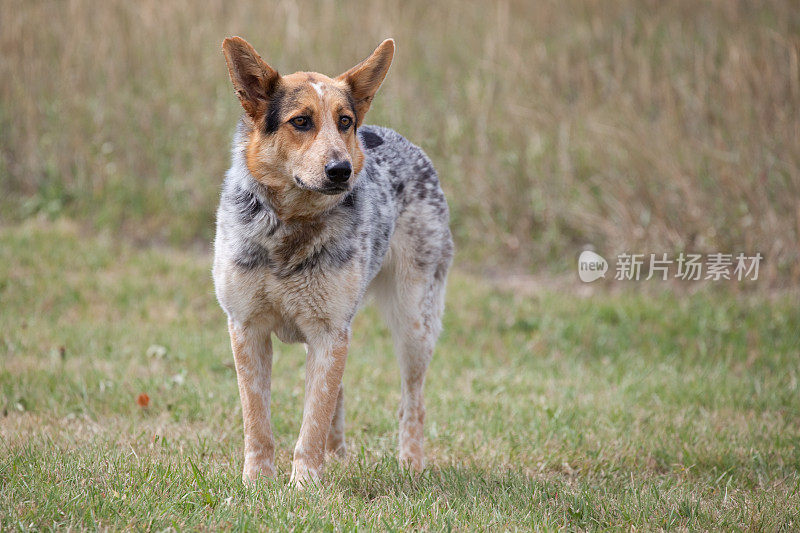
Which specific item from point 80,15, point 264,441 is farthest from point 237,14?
point 264,441

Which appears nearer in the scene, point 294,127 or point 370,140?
point 294,127

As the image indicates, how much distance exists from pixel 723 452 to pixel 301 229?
3.13 m

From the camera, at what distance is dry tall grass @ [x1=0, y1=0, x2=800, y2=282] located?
8859 mm

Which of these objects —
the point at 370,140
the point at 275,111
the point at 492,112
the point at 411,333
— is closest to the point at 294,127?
the point at 275,111

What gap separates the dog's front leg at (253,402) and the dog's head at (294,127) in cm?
76

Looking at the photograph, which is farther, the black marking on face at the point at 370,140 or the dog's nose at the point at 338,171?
the black marking on face at the point at 370,140

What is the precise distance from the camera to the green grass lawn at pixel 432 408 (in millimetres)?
3730

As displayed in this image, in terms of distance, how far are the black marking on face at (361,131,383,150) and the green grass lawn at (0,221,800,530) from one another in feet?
5.74

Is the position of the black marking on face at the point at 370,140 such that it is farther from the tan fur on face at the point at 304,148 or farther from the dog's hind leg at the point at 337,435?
the dog's hind leg at the point at 337,435

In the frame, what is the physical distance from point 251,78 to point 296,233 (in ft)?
2.56

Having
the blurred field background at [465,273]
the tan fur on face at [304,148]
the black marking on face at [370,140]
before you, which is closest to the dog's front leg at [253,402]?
the blurred field background at [465,273]

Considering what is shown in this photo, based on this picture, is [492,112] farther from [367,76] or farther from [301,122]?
[301,122]

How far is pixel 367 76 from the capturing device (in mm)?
4141

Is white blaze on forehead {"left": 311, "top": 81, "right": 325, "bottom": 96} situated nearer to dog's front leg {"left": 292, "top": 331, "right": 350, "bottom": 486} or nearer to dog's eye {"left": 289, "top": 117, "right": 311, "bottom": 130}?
dog's eye {"left": 289, "top": 117, "right": 311, "bottom": 130}
